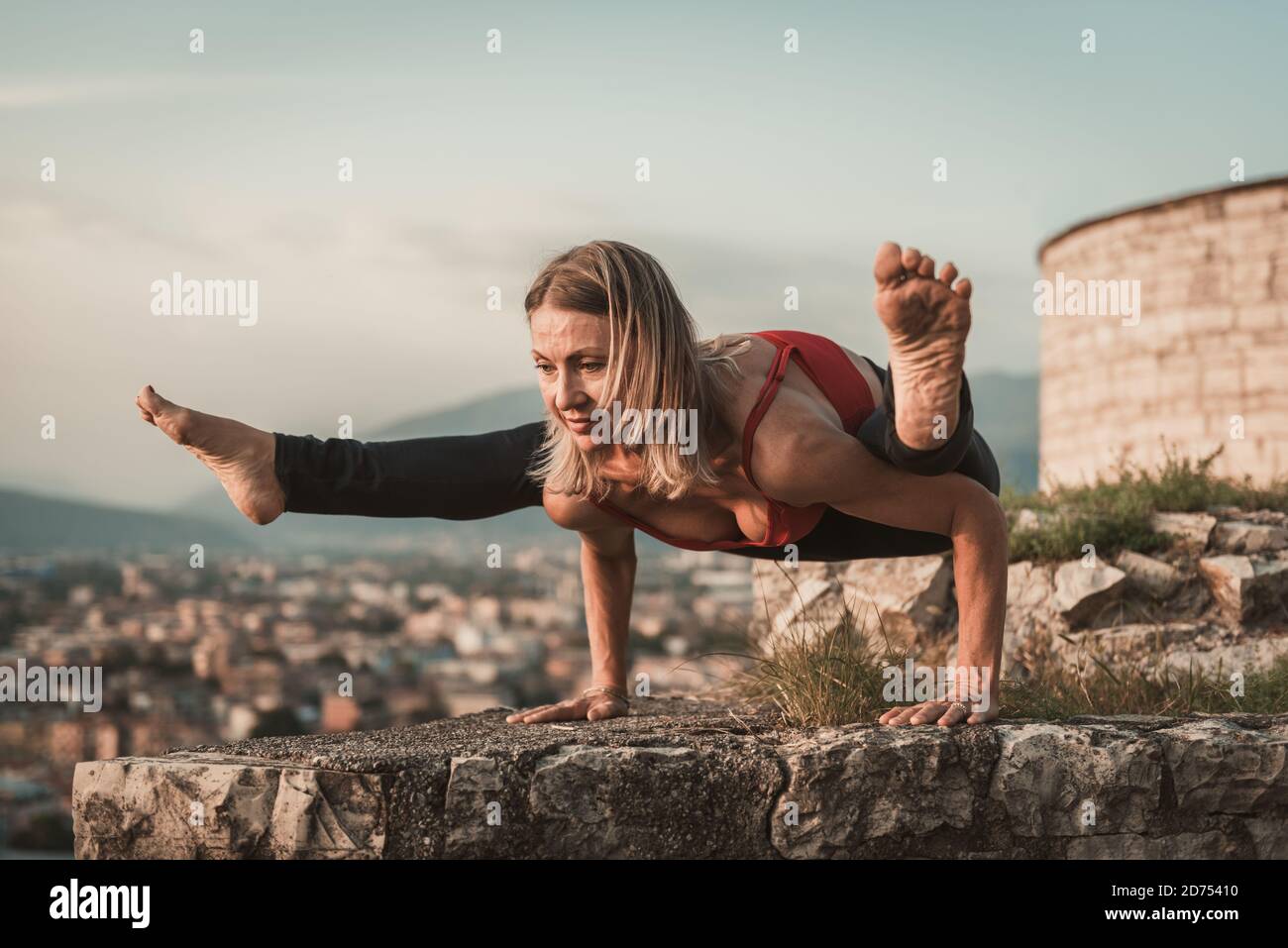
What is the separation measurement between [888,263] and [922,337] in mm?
228

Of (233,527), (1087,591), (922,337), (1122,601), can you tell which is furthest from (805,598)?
(233,527)

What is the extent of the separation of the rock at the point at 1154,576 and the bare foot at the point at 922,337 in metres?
2.60

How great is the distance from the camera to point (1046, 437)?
12.1 m

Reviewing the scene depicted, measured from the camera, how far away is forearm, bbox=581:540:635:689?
12.7ft

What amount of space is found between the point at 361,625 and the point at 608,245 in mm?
31031

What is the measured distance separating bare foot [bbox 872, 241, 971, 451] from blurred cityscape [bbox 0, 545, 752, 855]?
297cm

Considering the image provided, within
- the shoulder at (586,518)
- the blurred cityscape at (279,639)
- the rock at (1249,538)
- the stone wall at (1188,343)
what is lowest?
the blurred cityscape at (279,639)

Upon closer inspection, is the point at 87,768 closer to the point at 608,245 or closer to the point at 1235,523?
the point at 608,245

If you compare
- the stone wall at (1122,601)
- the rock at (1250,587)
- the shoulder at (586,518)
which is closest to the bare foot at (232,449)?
the shoulder at (586,518)

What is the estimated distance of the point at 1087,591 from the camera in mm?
4988

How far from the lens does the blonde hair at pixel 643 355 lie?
2.99 metres

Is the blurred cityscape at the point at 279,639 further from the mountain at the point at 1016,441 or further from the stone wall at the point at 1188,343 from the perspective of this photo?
the stone wall at the point at 1188,343

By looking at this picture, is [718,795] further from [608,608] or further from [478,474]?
[478,474]

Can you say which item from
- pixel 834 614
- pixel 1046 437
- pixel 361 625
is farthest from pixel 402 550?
pixel 834 614
